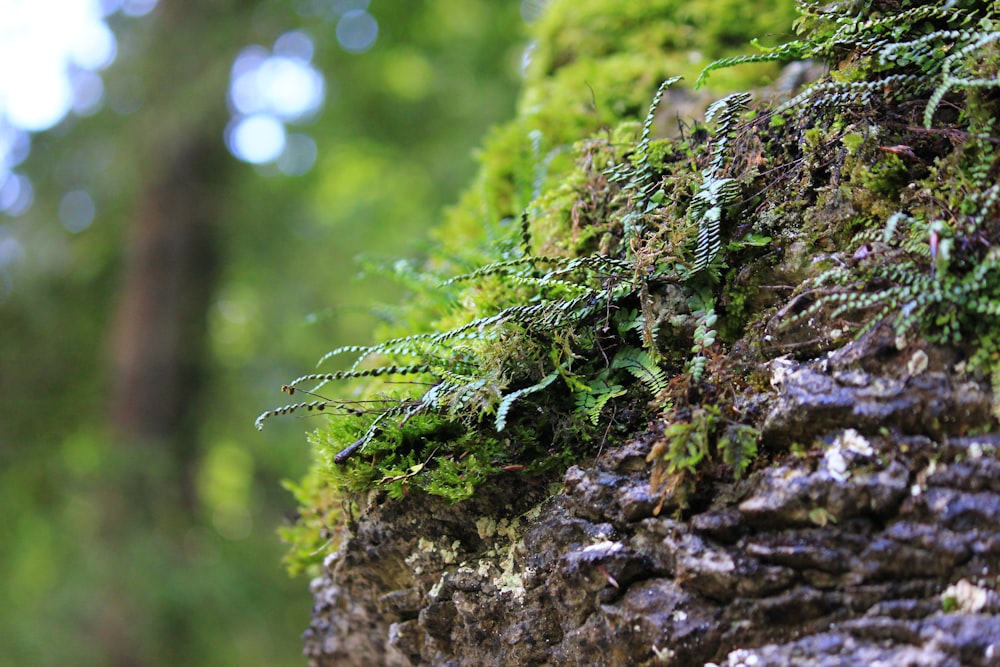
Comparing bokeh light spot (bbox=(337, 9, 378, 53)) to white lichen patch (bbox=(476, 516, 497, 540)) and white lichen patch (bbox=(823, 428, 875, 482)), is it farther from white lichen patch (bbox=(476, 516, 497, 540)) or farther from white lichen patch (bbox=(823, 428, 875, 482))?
white lichen patch (bbox=(823, 428, 875, 482))

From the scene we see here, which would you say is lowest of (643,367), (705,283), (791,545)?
(791,545)

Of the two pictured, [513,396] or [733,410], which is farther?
[513,396]

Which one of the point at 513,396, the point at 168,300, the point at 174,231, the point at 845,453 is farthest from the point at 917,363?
the point at 174,231

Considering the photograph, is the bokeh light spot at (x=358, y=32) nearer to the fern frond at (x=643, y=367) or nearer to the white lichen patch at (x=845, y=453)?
the fern frond at (x=643, y=367)

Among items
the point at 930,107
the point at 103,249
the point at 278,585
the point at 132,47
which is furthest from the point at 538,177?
the point at 103,249

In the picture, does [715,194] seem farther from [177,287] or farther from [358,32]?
[358,32]

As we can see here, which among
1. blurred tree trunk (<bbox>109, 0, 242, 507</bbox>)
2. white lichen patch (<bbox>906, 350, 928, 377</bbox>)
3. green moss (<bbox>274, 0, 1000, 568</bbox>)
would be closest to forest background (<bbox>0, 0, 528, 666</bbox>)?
blurred tree trunk (<bbox>109, 0, 242, 507</bbox>)
